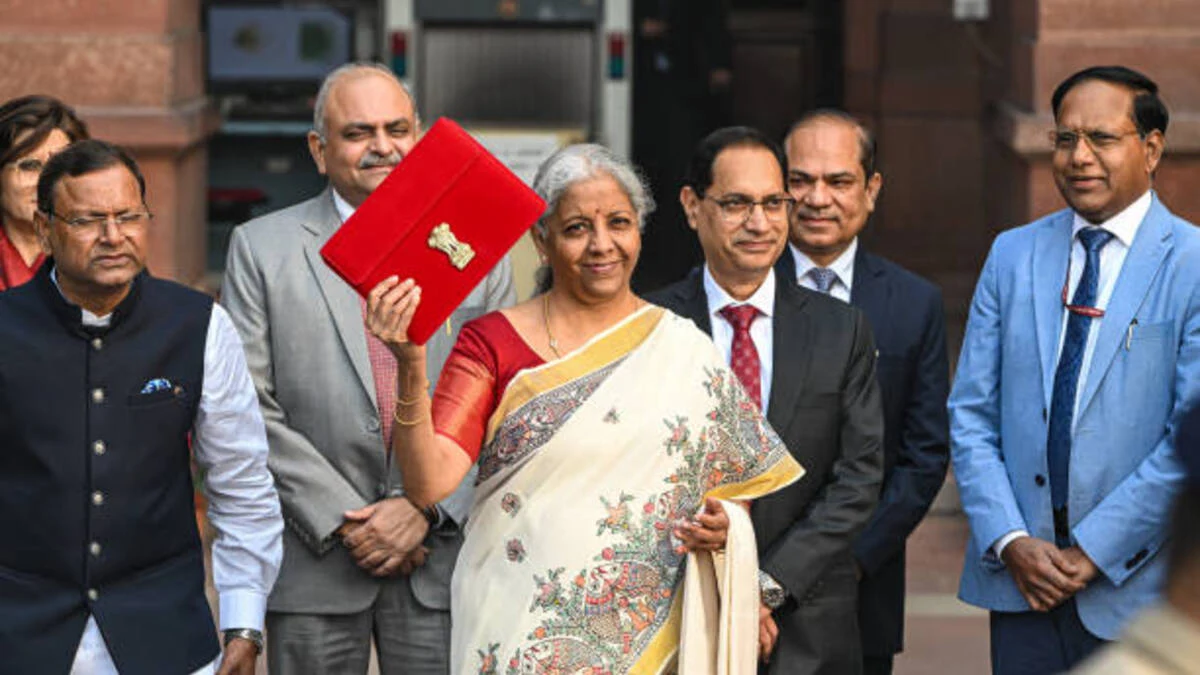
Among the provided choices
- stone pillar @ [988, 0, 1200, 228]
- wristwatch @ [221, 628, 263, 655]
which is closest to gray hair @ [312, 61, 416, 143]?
wristwatch @ [221, 628, 263, 655]

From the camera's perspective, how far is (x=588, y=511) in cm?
434

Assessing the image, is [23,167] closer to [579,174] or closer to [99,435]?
[99,435]

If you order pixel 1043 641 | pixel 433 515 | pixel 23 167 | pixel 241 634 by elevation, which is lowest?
pixel 1043 641

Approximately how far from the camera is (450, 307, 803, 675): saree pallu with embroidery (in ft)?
14.3

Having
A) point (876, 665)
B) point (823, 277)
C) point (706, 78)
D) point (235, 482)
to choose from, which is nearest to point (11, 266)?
point (235, 482)

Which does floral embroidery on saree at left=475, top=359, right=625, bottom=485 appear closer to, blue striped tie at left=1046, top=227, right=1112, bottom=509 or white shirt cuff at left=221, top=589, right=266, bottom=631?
white shirt cuff at left=221, top=589, right=266, bottom=631

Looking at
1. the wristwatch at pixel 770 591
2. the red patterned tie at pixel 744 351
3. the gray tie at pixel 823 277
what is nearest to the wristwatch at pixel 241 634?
the wristwatch at pixel 770 591

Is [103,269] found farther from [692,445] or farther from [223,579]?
[692,445]

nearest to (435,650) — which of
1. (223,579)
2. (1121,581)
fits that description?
(223,579)

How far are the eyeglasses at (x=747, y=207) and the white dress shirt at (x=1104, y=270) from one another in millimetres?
605

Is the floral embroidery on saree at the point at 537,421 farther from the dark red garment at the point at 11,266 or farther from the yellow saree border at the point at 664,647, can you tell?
the dark red garment at the point at 11,266

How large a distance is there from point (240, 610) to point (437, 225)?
908 mm

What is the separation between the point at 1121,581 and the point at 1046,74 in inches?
145

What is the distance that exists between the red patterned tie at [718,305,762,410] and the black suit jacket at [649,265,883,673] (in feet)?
0.16
